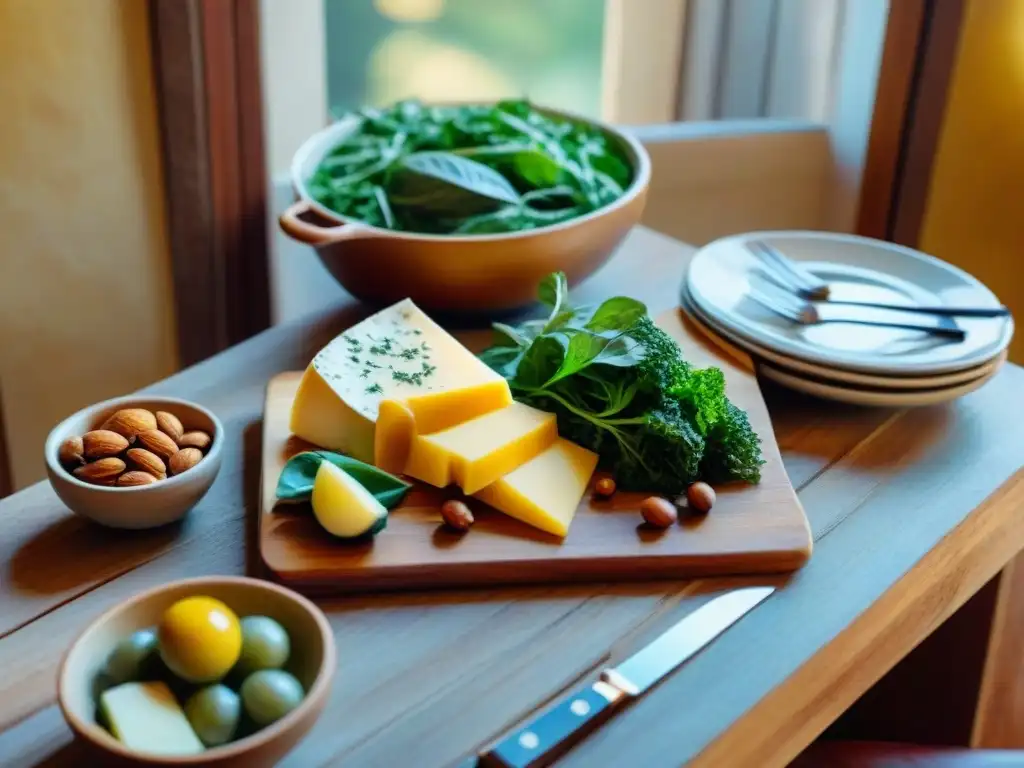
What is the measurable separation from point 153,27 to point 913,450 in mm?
1064

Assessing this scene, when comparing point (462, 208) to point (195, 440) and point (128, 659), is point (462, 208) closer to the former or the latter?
point (195, 440)

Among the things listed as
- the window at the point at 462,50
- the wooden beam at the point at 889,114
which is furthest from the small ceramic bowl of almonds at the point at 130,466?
the wooden beam at the point at 889,114

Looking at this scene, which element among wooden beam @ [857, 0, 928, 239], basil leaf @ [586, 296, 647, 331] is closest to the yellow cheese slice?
basil leaf @ [586, 296, 647, 331]

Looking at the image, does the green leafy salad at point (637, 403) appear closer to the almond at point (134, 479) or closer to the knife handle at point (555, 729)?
the knife handle at point (555, 729)

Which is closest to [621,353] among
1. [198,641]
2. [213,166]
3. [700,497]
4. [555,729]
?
[700,497]

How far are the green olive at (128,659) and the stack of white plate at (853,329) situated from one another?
0.70m

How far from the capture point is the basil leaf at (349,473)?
2.96 feet

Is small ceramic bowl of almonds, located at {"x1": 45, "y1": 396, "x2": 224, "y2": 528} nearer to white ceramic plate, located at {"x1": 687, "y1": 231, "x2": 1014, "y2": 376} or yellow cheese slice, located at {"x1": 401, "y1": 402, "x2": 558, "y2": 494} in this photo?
yellow cheese slice, located at {"x1": 401, "y1": 402, "x2": 558, "y2": 494}

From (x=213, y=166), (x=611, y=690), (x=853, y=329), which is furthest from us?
(x=213, y=166)

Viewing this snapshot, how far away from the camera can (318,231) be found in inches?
44.2

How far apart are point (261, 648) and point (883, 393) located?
27.0 inches

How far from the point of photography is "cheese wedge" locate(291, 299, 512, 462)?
958 mm

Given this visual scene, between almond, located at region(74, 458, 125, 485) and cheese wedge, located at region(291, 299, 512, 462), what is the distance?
177 millimetres

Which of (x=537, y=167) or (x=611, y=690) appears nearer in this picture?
(x=611, y=690)
